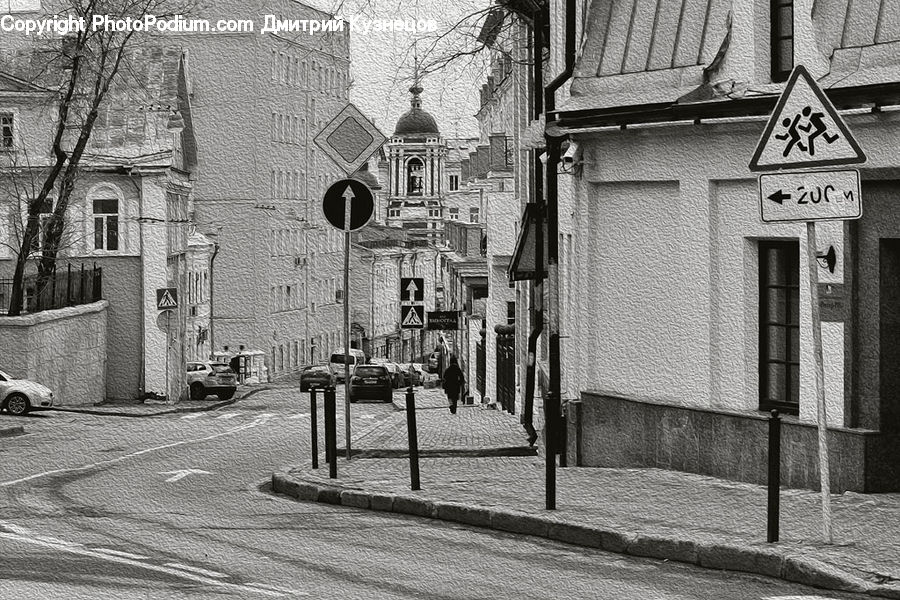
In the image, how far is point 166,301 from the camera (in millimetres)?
41531

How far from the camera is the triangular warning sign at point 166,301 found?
4134cm

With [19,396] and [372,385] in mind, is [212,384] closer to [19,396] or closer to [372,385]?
[372,385]

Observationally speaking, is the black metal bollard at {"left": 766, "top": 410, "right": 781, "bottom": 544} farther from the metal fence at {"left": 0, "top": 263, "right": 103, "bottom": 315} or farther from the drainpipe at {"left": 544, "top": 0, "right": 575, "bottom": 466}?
the metal fence at {"left": 0, "top": 263, "right": 103, "bottom": 315}

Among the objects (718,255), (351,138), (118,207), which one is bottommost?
(718,255)

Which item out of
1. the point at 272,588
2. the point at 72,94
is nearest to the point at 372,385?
the point at 72,94

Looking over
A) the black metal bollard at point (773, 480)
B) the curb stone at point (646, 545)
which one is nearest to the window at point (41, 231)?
the curb stone at point (646, 545)

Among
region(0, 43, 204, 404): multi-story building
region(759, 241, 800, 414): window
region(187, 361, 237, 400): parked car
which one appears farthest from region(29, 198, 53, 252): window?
region(759, 241, 800, 414): window

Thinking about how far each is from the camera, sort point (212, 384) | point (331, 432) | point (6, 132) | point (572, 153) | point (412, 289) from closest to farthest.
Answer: point (331, 432)
point (572, 153)
point (412, 289)
point (6, 132)
point (212, 384)

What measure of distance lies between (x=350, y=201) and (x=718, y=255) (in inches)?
149

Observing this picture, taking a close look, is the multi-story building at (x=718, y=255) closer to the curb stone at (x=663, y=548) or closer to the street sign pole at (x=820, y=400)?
the street sign pole at (x=820, y=400)

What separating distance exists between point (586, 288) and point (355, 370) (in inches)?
1533

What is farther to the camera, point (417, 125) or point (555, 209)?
point (417, 125)

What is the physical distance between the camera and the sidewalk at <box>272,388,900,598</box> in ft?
31.6

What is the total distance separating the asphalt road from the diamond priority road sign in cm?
348
